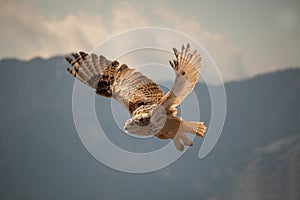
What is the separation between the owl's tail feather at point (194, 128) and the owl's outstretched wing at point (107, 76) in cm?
322

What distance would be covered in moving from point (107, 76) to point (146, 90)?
6.94 ft

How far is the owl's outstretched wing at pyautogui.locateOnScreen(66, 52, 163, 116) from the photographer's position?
66.2 ft

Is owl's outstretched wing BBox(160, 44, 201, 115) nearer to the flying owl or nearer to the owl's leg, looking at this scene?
the flying owl

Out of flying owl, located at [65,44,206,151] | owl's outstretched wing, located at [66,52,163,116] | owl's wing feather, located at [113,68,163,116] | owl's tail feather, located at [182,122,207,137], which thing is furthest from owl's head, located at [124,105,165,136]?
owl's outstretched wing, located at [66,52,163,116]

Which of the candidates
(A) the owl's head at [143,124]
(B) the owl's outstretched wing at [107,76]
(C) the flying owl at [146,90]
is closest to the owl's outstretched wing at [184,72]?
(C) the flying owl at [146,90]

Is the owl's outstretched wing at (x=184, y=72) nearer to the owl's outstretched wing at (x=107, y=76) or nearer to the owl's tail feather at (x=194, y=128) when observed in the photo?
the owl's tail feather at (x=194, y=128)

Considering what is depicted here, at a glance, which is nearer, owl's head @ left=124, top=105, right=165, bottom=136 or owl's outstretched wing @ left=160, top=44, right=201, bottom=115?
owl's head @ left=124, top=105, right=165, bottom=136

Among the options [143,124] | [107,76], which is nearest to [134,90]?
[107,76]

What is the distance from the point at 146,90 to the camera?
19.7m

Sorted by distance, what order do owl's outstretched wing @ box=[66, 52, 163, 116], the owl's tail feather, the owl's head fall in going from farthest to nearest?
1. owl's outstretched wing @ box=[66, 52, 163, 116]
2. the owl's tail feather
3. the owl's head

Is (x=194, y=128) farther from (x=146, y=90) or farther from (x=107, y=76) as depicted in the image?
(x=107, y=76)

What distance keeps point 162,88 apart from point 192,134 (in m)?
3.30

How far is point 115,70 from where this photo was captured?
68.0 ft

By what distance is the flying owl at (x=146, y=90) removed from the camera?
1645cm
